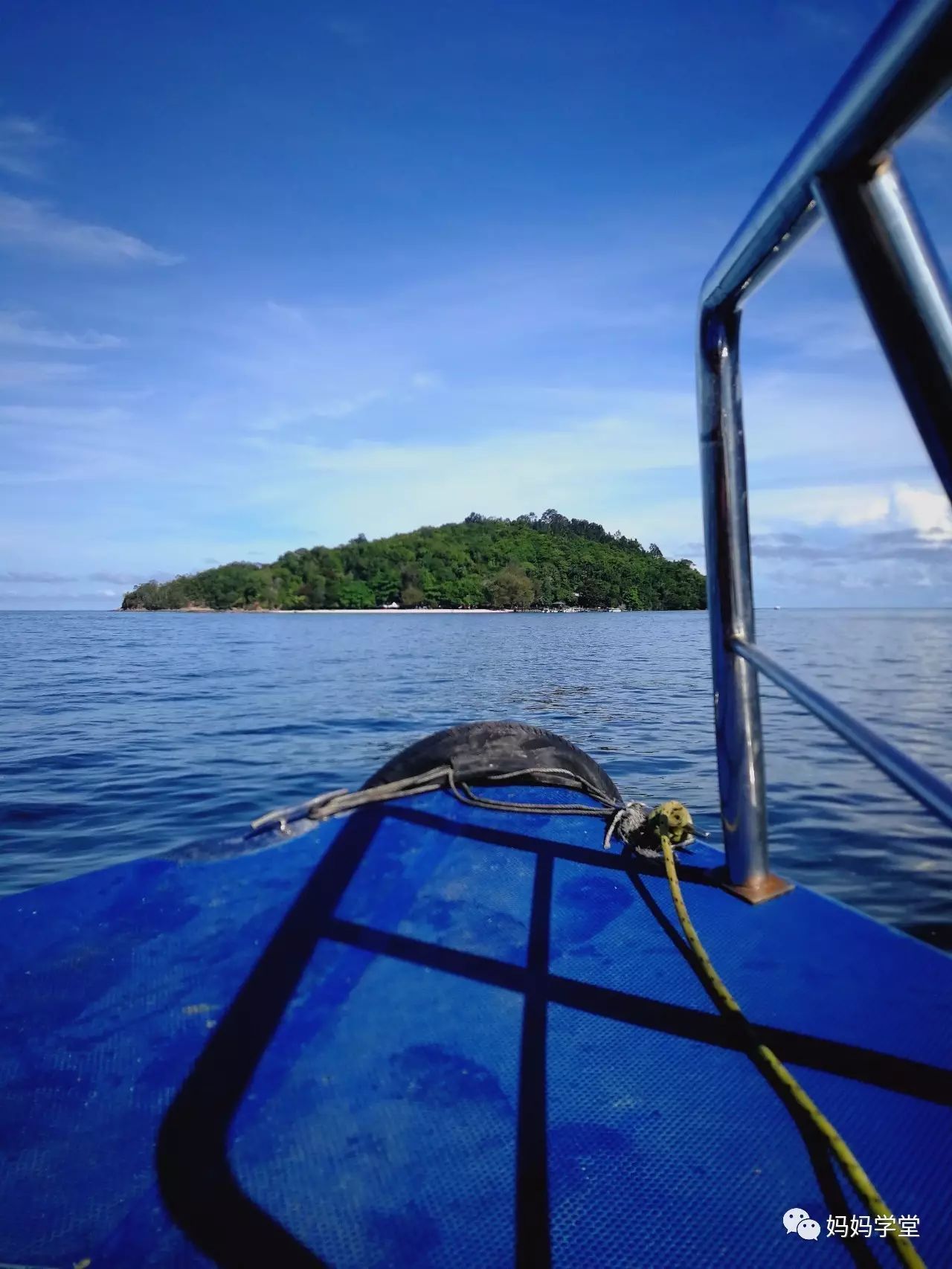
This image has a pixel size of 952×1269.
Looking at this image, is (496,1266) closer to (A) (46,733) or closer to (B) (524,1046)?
(B) (524,1046)

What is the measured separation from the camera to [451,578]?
128500 mm

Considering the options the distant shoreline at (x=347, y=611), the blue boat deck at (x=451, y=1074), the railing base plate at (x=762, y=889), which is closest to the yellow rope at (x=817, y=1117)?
the blue boat deck at (x=451, y=1074)

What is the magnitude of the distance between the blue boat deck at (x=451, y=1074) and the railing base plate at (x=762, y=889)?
0.12ft

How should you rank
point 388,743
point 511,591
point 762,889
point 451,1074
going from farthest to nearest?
1. point 511,591
2. point 388,743
3. point 762,889
4. point 451,1074

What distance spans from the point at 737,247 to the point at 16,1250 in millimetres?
2220

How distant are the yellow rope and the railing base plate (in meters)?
0.25

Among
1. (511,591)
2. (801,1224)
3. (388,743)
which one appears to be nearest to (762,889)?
(801,1224)

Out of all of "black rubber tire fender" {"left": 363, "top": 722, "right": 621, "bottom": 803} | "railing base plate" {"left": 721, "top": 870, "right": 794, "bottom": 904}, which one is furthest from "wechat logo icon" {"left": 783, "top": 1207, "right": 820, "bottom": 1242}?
"black rubber tire fender" {"left": 363, "top": 722, "right": 621, "bottom": 803}

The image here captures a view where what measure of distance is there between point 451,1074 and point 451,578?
128 m

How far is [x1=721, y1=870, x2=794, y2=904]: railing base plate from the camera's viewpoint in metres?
2.16

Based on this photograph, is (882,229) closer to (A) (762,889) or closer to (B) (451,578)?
(A) (762,889)

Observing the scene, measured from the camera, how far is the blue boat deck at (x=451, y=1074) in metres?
1.16

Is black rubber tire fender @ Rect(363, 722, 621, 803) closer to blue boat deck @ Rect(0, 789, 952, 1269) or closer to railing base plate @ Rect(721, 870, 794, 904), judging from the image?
blue boat deck @ Rect(0, 789, 952, 1269)

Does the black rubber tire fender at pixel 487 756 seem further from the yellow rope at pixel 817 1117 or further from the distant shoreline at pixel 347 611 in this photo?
the distant shoreline at pixel 347 611
